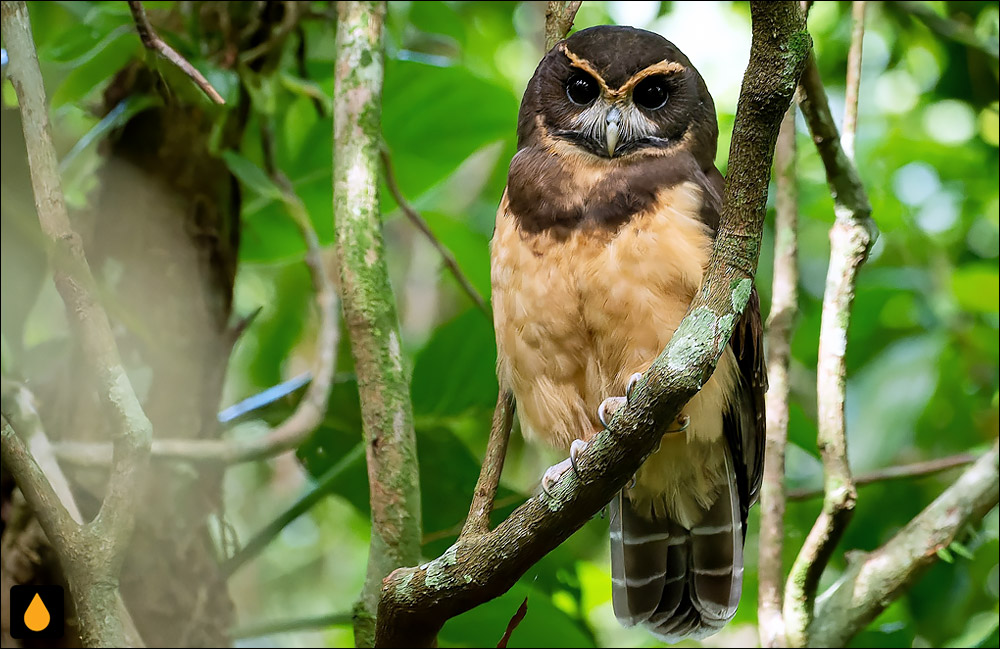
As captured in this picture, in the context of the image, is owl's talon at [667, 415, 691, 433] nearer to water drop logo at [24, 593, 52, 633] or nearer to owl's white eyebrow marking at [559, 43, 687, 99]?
owl's white eyebrow marking at [559, 43, 687, 99]

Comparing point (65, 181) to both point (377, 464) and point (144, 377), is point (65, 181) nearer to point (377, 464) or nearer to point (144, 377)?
point (144, 377)

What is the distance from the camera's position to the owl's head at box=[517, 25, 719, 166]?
234cm

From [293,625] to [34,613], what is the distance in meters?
0.67

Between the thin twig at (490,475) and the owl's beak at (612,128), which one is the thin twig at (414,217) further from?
the thin twig at (490,475)

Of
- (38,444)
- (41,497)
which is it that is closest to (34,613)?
(38,444)

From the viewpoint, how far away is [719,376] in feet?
7.67

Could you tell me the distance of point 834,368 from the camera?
2.46 meters

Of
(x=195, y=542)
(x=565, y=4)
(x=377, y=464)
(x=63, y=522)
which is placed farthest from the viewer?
(x=195, y=542)

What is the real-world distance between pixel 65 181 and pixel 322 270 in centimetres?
81

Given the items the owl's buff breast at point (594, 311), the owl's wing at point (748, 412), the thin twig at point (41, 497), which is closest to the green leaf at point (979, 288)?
the owl's wing at point (748, 412)

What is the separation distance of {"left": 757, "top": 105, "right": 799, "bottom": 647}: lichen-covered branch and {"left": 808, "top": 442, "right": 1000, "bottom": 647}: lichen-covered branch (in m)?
0.14

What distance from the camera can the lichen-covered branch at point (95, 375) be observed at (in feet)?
6.16

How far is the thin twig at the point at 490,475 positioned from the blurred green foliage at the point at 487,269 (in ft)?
1.90

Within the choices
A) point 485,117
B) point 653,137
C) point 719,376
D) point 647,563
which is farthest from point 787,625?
point 485,117
